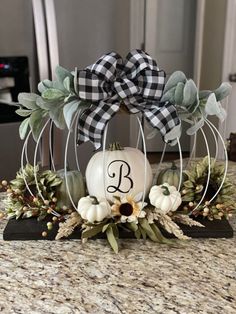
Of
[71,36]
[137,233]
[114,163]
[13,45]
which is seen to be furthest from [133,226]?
[71,36]

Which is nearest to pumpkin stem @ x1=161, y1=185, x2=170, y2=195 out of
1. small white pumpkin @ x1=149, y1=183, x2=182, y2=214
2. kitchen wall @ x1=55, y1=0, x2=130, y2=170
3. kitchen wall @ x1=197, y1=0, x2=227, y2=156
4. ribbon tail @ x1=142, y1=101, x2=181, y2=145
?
small white pumpkin @ x1=149, y1=183, x2=182, y2=214

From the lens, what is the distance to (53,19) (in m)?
1.73

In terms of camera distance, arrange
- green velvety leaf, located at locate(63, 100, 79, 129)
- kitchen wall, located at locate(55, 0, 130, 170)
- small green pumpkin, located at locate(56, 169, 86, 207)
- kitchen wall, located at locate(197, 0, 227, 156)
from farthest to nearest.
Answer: kitchen wall, located at locate(197, 0, 227, 156) < kitchen wall, located at locate(55, 0, 130, 170) < small green pumpkin, located at locate(56, 169, 86, 207) < green velvety leaf, located at locate(63, 100, 79, 129)

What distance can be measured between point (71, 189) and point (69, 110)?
20 centimetres

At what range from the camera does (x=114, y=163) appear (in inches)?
33.6

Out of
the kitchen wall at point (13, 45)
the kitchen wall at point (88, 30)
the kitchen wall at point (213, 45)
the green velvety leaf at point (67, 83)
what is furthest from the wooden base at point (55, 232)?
the kitchen wall at point (213, 45)

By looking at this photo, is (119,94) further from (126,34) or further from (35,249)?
(126,34)

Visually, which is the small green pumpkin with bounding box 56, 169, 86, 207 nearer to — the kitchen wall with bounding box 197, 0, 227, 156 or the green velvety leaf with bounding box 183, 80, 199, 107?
the green velvety leaf with bounding box 183, 80, 199, 107

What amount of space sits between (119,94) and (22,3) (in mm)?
1076

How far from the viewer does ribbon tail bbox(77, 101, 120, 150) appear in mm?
805

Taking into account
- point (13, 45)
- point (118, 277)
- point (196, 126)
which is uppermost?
point (13, 45)

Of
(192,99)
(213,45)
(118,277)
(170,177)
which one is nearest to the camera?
(118,277)

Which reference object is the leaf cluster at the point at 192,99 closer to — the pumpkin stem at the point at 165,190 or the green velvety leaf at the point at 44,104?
the pumpkin stem at the point at 165,190

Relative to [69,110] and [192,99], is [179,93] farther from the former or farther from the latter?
[69,110]
